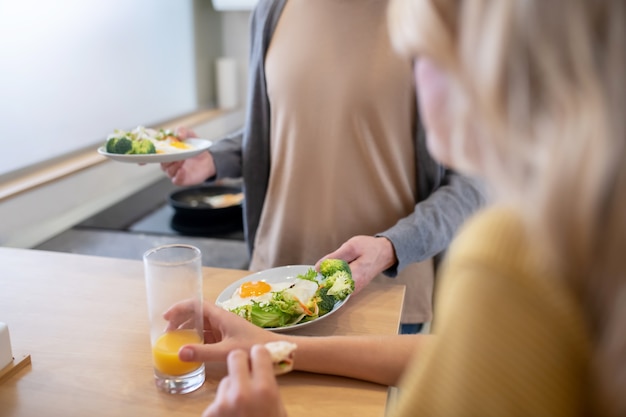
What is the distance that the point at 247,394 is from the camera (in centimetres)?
66

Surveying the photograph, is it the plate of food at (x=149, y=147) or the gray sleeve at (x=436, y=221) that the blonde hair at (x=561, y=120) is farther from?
the plate of food at (x=149, y=147)

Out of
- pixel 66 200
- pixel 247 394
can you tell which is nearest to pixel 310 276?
pixel 247 394

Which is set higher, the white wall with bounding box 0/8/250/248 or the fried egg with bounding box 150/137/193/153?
the fried egg with bounding box 150/137/193/153

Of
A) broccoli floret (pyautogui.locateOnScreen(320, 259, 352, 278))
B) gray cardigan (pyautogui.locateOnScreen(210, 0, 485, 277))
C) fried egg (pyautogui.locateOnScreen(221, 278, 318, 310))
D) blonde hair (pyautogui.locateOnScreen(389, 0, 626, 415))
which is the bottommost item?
fried egg (pyautogui.locateOnScreen(221, 278, 318, 310))

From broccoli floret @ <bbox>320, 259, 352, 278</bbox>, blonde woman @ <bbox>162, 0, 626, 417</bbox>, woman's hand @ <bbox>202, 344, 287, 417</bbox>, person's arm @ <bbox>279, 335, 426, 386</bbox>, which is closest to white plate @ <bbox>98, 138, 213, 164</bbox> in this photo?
broccoli floret @ <bbox>320, 259, 352, 278</bbox>

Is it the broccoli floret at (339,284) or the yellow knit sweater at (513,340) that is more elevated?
the yellow knit sweater at (513,340)

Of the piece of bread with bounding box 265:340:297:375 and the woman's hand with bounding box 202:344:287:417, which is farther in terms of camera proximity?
the piece of bread with bounding box 265:340:297:375

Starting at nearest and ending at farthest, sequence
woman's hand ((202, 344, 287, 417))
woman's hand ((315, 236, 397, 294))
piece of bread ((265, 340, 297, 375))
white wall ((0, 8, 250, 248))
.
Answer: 1. woman's hand ((202, 344, 287, 417))
2. piece of bread ((265, 340, 297, 375))
3. woman's hand ((315, 236, 397, 294))
4. white wall ((0, 8, 250, 248))

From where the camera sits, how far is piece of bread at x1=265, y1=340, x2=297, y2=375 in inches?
30.5

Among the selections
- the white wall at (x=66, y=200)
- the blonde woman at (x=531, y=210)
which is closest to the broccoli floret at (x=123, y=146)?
the white wall at (x=66, y=200)

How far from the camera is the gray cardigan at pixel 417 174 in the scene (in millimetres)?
1200

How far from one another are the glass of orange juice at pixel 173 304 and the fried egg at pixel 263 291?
0.13 metres

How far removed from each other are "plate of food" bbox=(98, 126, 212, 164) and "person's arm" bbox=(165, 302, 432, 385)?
1.82 feet

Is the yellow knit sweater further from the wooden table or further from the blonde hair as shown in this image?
the wooden table
